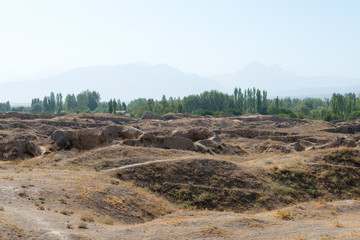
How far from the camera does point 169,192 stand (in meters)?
17.3

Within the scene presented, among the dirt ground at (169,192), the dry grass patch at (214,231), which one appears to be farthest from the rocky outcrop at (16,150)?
the dry grass patch at (214,231)

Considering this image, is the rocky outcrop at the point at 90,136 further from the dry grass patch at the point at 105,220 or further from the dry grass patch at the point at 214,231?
the dry grass patch at the point at 214,231

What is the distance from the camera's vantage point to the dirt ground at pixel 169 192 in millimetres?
10586

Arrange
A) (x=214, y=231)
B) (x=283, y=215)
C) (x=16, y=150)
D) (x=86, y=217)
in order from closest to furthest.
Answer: (x=214, y=231), (x=86, y=217), (x=283, y=215), (x=16, y=150)

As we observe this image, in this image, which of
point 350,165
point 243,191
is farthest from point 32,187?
point 350,165

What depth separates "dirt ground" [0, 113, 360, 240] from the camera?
1059 centimetres

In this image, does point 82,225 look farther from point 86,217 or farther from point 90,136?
point 90,136

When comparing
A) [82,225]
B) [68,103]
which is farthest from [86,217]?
[68,103]

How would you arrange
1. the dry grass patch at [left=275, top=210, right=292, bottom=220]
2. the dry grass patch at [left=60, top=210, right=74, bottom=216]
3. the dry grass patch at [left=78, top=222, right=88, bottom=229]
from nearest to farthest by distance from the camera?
1. the dry grass patch at [left=78, top=222, right=88, bottom=229]
2. the dry grass patch at [left=60, top=210, right=74, bottom=216]
3. the dry grass patch at [left=275, top=210, right=292, bottom=220]

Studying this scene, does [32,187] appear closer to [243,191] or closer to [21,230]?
[21,230]

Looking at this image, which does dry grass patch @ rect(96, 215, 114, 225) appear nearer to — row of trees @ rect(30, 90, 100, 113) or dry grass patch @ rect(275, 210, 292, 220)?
dry grass patch @ rect(275, 210, 292, 220)

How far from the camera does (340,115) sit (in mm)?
97688

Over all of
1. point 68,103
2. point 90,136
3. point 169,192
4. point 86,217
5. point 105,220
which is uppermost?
point 68,103

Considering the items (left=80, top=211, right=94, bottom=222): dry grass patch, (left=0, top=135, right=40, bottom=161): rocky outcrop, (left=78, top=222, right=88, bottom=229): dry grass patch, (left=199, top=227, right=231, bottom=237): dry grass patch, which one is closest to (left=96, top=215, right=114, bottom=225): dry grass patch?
(left=80, top=211, right=94, bottom=222): dry grass patch
